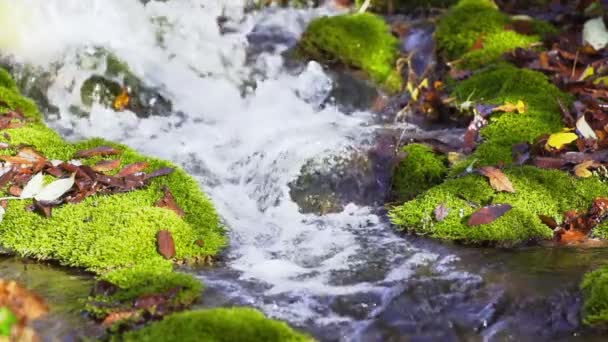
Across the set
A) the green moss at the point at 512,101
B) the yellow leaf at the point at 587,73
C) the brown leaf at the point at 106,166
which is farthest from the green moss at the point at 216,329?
the yellow leaf at the point at 587,73

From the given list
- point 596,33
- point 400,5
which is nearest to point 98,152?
point 596,33

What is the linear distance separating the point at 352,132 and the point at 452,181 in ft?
4.63

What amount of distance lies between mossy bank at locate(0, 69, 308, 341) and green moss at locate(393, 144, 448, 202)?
1498 mm

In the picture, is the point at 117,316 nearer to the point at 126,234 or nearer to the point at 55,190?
the point at 126,234

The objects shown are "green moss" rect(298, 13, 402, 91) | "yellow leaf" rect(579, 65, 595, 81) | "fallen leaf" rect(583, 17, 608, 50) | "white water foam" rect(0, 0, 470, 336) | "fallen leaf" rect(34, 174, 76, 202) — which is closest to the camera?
"white water foam" rect(0, 0, 470, 336)

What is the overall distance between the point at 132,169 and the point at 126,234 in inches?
32.5

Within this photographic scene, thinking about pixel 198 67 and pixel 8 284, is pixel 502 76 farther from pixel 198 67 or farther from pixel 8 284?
pixel 8 284

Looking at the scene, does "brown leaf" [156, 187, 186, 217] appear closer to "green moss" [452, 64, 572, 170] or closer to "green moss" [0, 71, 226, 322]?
"green moss" [0, 71, 226, 322]

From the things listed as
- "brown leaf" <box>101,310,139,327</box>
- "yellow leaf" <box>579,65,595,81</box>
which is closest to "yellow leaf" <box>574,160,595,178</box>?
"yellow leaf" <box>579,65,595,81</box>

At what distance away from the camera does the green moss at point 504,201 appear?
419cm

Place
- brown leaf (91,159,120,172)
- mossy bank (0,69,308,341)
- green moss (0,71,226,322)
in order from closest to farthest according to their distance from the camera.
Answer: mossy bank (0,69,308,341) → green moss (0,71,226,322) → brown leaf (91,159,120,172)

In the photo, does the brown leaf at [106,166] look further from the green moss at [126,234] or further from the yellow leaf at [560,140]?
the yellow leaf at [560,140]

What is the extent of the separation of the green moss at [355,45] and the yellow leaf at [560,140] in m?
2.33

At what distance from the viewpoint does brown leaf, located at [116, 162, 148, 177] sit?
4531 millimetres
